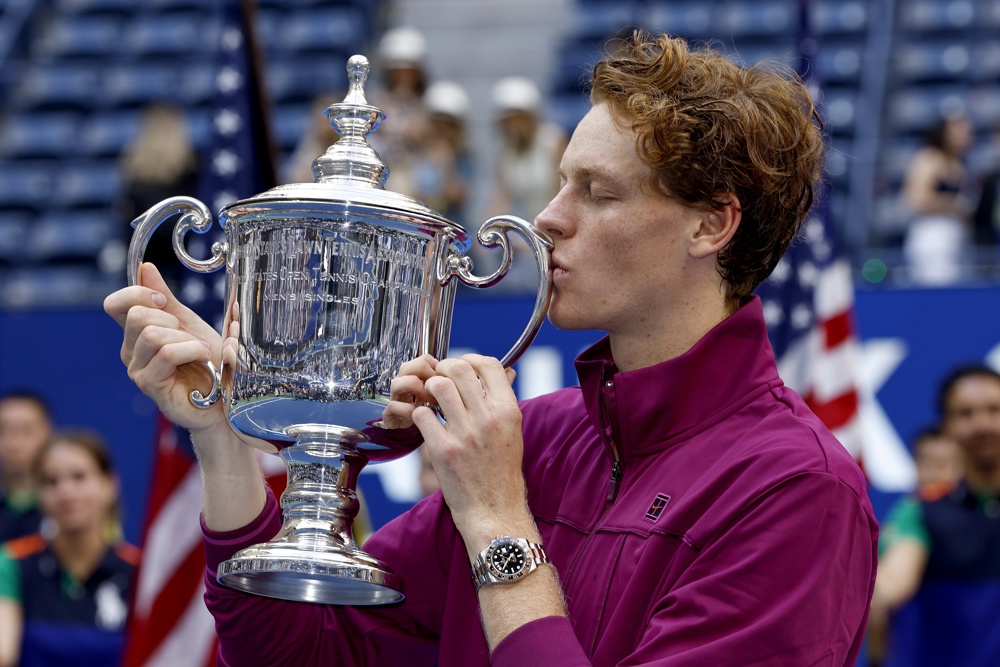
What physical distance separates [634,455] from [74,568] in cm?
326

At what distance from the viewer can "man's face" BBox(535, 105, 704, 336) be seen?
5.16 ft

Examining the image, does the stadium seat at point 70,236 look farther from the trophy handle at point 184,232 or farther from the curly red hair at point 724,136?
the curly red hair at point 724,136

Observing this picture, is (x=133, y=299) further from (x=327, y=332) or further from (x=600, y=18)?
(x=600, y=18)

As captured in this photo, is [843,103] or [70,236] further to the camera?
[70,236]

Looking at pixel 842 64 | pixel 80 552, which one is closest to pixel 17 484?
pixel 80 552

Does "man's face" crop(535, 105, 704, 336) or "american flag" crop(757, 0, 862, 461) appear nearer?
"man's face" crop(535, 105, 704, 336)

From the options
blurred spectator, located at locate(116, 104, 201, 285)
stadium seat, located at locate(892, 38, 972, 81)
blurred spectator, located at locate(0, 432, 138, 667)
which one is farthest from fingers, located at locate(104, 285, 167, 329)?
stadium seat, located at locate(892, 38, 972, 81)

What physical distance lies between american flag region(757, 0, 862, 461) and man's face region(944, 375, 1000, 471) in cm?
45

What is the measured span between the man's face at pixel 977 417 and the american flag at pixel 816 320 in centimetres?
45

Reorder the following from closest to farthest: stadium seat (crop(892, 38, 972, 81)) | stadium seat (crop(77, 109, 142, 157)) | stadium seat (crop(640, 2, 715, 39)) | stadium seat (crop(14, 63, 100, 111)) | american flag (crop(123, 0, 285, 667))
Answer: american flag (crop(123, 0, 285, 667)) < stadium seat (crop(892, 38, 972, 81)) < stadium seat (crop(640, 2, 715, 39)) < stadium seat (crop(77, 109, 142, 157)) < stadium seat (crop(14, 63, 100, 111))

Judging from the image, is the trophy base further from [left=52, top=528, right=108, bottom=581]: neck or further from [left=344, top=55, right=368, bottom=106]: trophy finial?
[left=52, top=528, right=108, bottom=581]: neck

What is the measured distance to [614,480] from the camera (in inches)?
63.0

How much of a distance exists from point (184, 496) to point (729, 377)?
2.60m

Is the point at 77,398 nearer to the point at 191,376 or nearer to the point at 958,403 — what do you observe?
the point at 958,403
